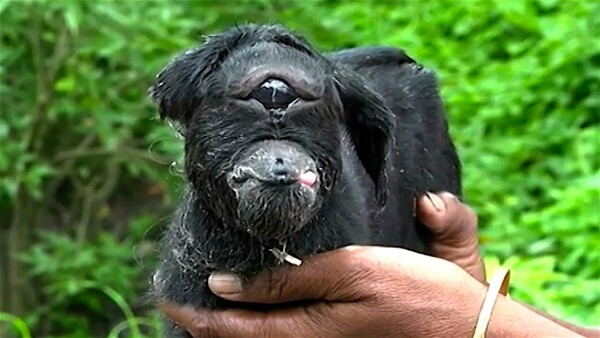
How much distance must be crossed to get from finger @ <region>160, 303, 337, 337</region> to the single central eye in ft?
1.46

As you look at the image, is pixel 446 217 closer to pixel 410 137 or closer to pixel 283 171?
pixel 410 137

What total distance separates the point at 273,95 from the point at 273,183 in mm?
147

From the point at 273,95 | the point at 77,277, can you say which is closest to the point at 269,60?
the point at 273,95

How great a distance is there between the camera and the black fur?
5.96 ft

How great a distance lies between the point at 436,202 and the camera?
2824 millimetres

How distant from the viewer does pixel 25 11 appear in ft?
13.0

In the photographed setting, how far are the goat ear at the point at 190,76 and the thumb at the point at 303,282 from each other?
0.31 m

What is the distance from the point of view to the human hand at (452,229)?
2805mm

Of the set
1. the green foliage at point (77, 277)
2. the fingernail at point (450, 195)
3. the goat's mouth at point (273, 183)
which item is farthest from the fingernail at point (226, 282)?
the green foliage at point (77, 277)

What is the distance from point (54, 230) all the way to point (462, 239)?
262 cm

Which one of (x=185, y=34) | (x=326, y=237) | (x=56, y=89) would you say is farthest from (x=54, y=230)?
(x=326, y=237)

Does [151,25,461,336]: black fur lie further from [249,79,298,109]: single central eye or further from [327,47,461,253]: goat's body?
[327,47,461,253]: goat's body

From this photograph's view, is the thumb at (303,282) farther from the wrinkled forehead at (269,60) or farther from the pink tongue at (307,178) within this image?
the wrinkled forehead at (269,60)

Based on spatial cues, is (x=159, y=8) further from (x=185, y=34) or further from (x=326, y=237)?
(x=326, y=237)
